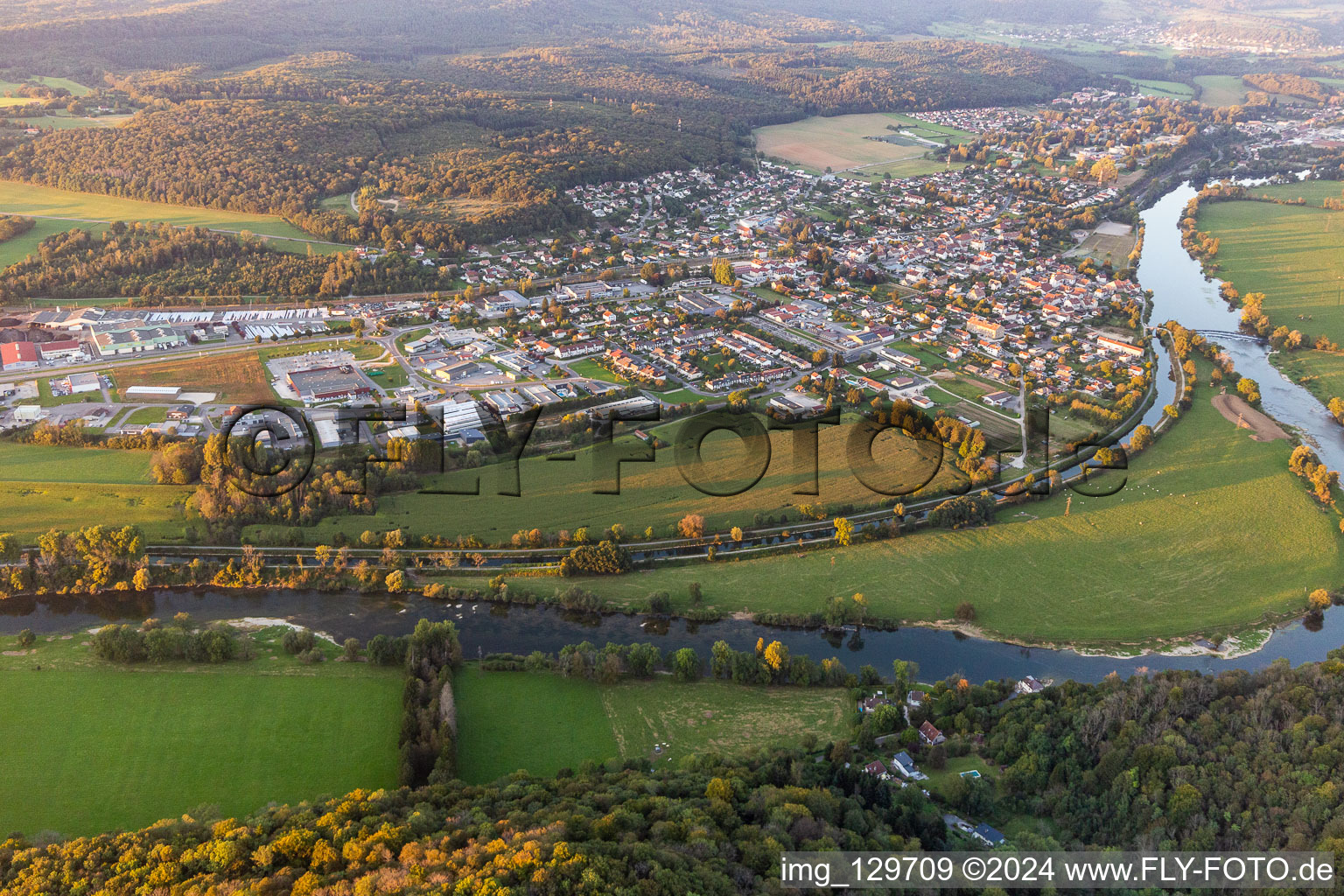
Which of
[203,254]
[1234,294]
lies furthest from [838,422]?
[203,254]

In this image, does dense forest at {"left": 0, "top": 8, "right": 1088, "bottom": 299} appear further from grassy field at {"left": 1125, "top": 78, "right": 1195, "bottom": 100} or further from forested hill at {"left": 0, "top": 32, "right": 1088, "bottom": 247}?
grassy field at {"left": 1125, "top": 78, "right": 1195, "bottom": 100}

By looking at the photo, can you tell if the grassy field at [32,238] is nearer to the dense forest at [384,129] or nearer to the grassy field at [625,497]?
the dense forest at [384,129]

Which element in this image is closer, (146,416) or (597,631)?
(597,631)

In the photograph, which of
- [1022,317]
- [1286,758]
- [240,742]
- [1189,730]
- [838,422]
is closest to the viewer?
[1286,758]

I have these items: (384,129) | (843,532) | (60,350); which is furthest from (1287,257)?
(60,350)

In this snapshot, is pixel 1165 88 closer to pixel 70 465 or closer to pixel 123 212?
pixel 123 212

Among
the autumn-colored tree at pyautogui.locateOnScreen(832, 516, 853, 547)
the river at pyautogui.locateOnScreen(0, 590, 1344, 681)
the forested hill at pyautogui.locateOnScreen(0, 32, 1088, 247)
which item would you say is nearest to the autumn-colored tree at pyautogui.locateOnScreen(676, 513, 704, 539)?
the river at pyautogui.locateOnScreen(0, 590, 1344, 681)

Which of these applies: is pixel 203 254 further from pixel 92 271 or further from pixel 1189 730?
pixel 1189 730
